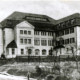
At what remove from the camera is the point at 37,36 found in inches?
2876

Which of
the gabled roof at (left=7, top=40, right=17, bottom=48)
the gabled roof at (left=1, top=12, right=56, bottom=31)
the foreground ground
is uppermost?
the gabled roof at (left=1, top=12, right=56, bottom=31)

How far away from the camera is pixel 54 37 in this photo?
77.1 m

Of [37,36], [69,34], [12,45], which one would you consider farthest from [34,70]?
[37,36]

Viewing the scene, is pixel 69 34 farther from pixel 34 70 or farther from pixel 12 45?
pixel 34 70

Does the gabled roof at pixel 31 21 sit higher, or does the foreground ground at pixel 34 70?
the gabled roof at pixel 31 21

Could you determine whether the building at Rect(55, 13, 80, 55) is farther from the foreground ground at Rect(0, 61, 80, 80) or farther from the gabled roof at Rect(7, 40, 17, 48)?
the foreground ground at Rect(0, 61, 80, 80)

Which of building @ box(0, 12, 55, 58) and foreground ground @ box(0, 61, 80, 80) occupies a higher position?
building @ box(0, 12, 55, 58)

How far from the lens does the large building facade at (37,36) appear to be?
67.3 m

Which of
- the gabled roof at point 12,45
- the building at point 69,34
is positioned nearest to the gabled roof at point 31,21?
the building at point 69,34

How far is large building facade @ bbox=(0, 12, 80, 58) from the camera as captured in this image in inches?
2650

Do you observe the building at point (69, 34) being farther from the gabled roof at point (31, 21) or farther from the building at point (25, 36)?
the gabled roof at point (31, 21)

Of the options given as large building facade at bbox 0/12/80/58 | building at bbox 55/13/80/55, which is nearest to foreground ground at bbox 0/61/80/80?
large building facade at bbox 0/12/80/58

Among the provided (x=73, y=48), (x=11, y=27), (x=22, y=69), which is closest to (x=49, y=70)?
(x=22, y=69)

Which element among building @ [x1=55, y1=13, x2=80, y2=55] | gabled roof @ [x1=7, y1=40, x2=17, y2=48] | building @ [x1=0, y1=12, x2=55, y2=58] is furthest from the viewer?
building @ [x1=0, y1=12, x2=55, y2=58]
